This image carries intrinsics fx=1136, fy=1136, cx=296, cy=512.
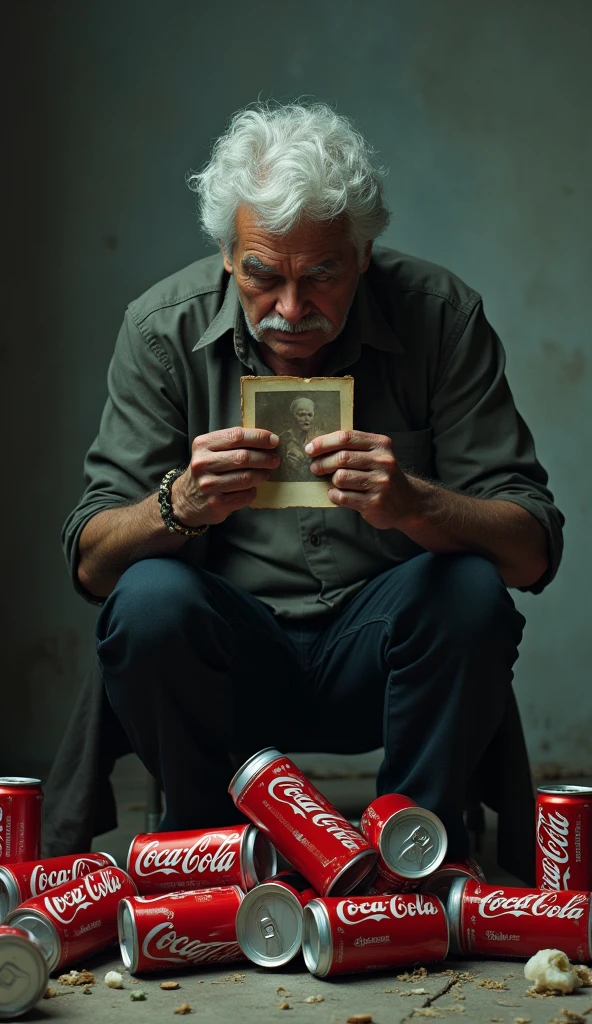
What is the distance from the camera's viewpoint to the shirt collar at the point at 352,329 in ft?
7.57

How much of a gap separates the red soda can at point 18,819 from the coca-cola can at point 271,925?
42cm

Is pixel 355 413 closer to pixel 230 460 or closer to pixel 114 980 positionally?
pixel 230 460

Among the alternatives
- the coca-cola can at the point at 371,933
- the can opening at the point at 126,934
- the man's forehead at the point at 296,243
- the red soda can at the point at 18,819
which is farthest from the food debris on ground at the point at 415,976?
the man's forehead at the point at 296,243

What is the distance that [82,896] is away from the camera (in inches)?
68.6

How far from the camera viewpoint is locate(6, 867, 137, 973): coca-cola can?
1.68 m

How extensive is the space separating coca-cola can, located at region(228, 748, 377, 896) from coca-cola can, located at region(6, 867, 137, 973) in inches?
9.5

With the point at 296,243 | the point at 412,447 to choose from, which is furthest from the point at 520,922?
the point at 296,243

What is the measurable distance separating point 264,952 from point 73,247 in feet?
7.71

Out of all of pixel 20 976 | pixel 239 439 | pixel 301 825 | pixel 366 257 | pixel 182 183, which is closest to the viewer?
pixel 20 976

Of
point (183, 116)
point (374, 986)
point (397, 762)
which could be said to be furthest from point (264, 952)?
point (183, 116)

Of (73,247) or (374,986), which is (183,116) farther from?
(374,986)

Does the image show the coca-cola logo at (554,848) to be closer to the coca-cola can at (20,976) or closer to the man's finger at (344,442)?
the man's finger at (344,442)

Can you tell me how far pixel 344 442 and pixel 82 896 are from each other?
84cm

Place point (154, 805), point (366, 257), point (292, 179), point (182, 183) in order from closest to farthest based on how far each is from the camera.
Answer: point (292, 179)
point (366, 257)
point (154, 805)
point (182, 183)
